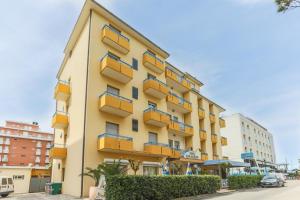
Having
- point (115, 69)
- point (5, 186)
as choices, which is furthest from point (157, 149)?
point (5, 186)

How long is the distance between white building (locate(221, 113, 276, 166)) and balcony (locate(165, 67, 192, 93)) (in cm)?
2659

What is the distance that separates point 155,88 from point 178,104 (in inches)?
277

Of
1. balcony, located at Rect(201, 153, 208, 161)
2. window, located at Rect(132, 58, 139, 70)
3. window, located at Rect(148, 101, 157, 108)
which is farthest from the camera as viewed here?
balcony, located at Rect(201, 153, 208, 161)

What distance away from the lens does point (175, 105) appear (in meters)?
33.4

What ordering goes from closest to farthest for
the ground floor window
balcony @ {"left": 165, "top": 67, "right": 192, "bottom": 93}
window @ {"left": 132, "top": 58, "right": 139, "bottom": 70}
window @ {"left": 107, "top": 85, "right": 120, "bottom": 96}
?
window @ {"left": 107, "top": 85, "right": 120, "bottom": 96}, the ground floor window, window @ {"left": 132, "top": 58, "right": 139, "bottom": 70}, balcony @ {"left": 165, "top": 67, "right": 192, "bottom": 93}

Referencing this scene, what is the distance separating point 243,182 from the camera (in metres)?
28.8

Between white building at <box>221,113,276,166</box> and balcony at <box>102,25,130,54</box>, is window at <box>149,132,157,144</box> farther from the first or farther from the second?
white building at <box>221,113,276,166</box>

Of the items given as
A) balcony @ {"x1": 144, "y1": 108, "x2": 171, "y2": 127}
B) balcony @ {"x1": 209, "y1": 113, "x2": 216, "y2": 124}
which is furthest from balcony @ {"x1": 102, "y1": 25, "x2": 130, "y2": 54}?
balcony @ {"x1": 209, "y1": 113, "x2": 216, "y2": 124}

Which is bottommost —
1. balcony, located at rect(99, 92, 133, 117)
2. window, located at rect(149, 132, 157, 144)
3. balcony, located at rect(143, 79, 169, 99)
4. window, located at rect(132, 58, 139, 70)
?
window, located at rect(149, 132, 157, 144)

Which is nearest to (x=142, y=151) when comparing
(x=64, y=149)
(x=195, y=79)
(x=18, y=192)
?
(x=64, y=149)

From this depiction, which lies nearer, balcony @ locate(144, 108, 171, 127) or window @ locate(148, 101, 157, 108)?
balcony @ locate(144, 108, 171, 127)

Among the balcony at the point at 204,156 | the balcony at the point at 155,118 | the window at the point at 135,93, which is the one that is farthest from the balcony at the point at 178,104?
the balcony at the point at 204,156

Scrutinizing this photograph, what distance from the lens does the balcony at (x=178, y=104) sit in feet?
105

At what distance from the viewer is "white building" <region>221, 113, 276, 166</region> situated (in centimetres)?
5659
